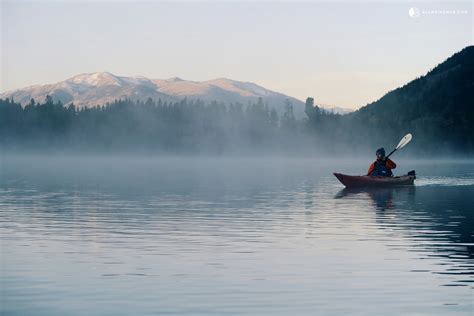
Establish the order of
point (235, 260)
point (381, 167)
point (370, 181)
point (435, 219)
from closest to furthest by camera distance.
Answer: point (235, 260), point (435, 219), point (370, 181), point (381, 167)

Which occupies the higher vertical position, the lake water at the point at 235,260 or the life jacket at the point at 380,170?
the life jacket at the point at 380,170

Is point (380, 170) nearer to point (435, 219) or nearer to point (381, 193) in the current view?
point (381, 193)

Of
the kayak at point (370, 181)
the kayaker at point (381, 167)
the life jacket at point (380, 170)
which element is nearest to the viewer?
the kayak at point (370, 181)

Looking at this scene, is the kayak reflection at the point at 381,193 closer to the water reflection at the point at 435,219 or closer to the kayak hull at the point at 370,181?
the water reflection at the point at 435,219

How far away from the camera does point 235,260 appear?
2600 centimetres

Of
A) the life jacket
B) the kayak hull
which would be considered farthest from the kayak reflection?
the life jacket

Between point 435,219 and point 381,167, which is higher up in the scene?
point 381,167

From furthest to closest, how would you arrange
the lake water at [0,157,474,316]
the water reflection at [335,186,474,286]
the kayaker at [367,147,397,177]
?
1. the kayaker at [367,147,397,177]
2. the water reflection at [335,186,474,286]
3. the lake water at [0,157,474,316]

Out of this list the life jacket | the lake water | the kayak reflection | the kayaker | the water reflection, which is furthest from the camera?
the life jacket

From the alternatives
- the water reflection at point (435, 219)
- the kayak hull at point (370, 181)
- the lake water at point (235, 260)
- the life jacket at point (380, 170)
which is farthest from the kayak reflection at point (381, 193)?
the lake water at point (235, 260)

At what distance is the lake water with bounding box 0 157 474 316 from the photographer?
19.6m

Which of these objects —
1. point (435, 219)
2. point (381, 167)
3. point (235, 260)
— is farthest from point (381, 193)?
point (235, 260)

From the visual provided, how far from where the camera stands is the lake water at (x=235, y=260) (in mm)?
19641

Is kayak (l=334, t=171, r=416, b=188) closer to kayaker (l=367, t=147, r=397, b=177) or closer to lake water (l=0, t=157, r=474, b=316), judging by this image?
kayaker (l=367, t=147, r=397, b=177)
